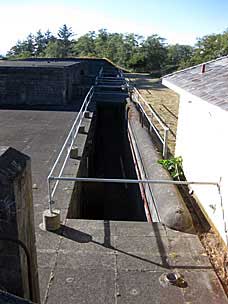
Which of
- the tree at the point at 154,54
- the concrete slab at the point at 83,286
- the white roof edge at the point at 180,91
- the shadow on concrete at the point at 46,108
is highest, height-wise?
the tree at the point at 154,54

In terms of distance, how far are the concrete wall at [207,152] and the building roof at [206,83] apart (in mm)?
113

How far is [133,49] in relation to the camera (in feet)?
189

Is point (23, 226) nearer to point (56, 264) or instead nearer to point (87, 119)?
point (56, 264)

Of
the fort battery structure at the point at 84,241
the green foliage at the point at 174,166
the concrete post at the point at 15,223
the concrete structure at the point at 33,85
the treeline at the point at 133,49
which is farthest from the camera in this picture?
the treeline at the point at 133,49

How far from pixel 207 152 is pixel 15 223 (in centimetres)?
398

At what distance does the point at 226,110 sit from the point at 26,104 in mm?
12689

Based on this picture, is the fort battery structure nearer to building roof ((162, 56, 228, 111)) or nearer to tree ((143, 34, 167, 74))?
building roof ((162, 56, 228, 111))

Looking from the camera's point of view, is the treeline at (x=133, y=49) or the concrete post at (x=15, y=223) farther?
the treeline at (x=133, y=49)

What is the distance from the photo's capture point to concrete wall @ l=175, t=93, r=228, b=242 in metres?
4.32

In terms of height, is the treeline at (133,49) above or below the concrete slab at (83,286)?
above

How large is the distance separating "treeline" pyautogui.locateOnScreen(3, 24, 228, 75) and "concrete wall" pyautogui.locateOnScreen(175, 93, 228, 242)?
3759cm

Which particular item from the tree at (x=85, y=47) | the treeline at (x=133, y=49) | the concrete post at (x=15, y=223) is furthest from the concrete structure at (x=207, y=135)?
the tree at (x=85, y=47)

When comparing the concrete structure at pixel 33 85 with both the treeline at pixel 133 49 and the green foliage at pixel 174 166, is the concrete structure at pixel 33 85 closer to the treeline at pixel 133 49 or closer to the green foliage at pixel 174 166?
the green foliage at pixel 174 166

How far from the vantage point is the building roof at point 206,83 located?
4.37 m
